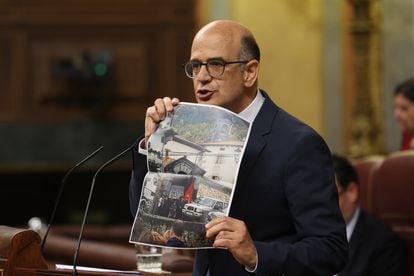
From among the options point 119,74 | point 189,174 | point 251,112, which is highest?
point 251,112

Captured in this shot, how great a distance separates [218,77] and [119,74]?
19.3ft

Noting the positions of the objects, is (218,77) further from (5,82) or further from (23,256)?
(5,82)

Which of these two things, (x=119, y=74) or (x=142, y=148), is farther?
(x=119, y=74)

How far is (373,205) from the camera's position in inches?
164

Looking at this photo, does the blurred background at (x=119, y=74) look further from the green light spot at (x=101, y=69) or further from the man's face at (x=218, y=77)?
the man's face at (x=218, y=77)

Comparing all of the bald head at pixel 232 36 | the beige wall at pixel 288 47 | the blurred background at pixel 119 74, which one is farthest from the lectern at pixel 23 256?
the beige wall at pixel 288 47

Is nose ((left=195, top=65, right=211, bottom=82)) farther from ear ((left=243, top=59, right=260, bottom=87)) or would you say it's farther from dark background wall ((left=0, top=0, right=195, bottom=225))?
dark background wall ((left=0, top=0, right=195, bottom=225))

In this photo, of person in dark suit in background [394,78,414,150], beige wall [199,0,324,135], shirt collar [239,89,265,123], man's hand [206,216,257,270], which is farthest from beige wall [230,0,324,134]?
man's hand [206,216,257,270]

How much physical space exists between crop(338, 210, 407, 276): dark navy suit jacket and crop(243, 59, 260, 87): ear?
1447 mm

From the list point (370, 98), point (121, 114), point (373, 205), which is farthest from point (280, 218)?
point (121, 114)

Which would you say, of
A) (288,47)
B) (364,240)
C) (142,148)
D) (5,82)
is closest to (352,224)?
(364,240)

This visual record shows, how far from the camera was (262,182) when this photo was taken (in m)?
2.29

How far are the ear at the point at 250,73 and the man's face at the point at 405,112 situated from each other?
299cm

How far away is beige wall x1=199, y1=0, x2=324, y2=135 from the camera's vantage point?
7.82 m
